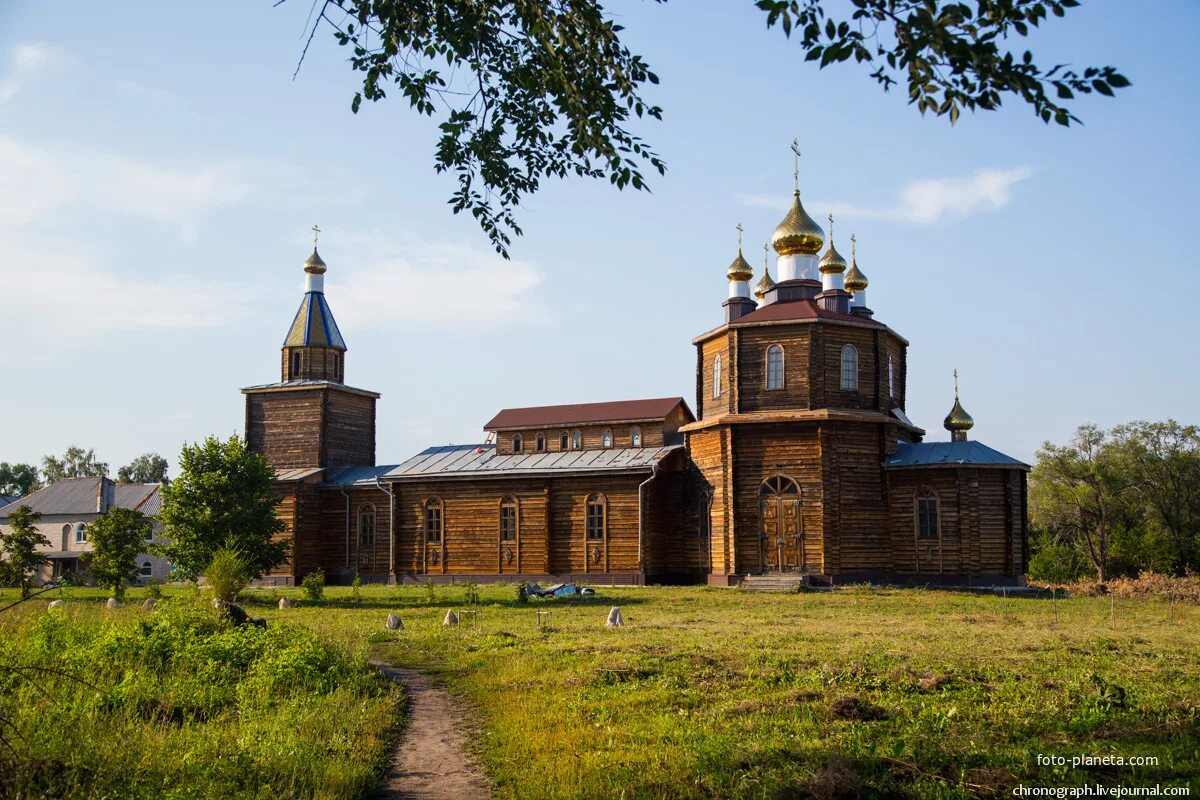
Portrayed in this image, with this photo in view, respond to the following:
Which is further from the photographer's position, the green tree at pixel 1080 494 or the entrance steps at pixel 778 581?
the green tree at pixel 1080 494

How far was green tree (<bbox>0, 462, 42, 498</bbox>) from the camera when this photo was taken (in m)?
85.9

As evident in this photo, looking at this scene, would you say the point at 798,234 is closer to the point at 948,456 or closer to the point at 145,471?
the point at 948,456

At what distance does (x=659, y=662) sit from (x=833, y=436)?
18.1 m

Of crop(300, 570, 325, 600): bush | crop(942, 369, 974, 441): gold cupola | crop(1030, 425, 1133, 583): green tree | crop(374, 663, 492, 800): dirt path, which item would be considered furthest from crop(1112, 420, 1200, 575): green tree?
crop(374, 663, 492, 800): dirt path

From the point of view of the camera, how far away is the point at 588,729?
9.66m

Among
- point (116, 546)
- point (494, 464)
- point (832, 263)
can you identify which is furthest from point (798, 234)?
point (116, 546)

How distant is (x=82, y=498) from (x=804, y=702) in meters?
52.9

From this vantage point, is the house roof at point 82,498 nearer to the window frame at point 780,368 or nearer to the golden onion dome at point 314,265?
the golden onion dome at point 314,265

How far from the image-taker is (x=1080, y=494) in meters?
47.8

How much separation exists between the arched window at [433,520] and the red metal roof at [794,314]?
12.8m

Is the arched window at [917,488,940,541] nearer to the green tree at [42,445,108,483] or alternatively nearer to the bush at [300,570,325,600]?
the bush at [300,570,325,600]

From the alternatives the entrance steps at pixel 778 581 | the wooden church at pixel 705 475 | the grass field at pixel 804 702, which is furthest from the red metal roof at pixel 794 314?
the grass field at pixel 804 702

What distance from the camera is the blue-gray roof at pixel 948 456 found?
3005 cm

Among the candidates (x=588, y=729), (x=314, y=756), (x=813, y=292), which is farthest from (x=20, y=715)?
(x=813, y=292)
